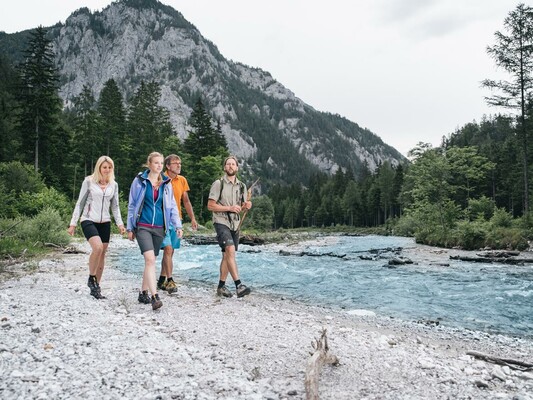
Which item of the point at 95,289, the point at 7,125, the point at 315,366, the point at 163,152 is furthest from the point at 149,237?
the point at 7,125

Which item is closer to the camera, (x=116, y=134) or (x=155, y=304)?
(x=155, y=304)

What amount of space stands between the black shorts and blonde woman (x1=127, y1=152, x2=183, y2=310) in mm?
879

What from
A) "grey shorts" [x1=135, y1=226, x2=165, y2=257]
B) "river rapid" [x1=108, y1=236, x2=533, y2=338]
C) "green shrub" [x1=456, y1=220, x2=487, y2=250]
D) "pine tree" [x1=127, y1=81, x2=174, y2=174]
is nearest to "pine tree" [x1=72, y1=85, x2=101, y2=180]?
"pine tree" [x1=127, y1=81, x2=174, y2=174]

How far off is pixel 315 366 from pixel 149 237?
386 centimetres

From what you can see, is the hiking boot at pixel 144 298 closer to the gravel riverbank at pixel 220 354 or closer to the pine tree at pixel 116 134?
the gravel riverbank at pixel 220 354

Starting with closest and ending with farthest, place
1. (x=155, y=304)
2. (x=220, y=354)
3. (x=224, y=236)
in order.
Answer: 1. (x=220, y=354)
2. (x=155, y=304)
3. (x=224, y=236)

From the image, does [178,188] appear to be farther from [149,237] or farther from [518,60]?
[518,60]

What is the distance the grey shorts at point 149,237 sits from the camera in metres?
6.00

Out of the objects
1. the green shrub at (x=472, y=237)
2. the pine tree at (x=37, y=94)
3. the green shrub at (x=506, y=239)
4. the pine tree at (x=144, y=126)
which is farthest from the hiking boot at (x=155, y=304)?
the pine tree at (x=144, y=126)

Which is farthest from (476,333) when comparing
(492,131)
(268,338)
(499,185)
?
(492,131)

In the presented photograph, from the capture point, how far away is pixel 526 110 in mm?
26156

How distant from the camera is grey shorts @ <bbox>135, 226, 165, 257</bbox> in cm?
600

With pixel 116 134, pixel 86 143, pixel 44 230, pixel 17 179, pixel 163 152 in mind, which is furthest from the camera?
pixel 163 152

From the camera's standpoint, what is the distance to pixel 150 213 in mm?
6191
